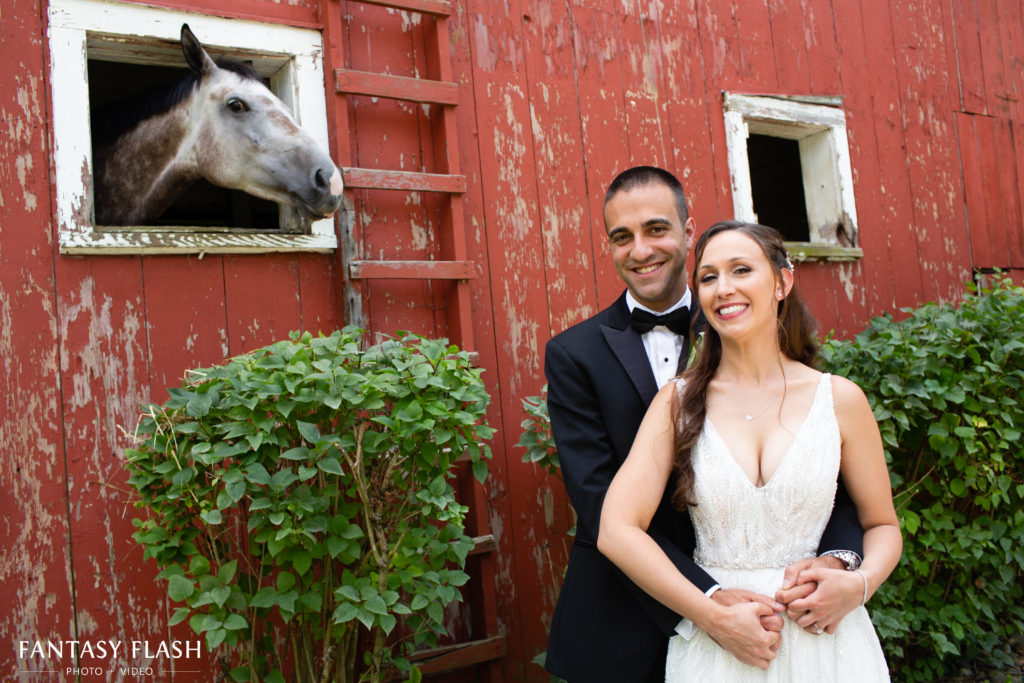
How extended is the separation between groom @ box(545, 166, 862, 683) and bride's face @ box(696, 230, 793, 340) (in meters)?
0.27

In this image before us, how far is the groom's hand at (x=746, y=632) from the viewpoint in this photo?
1.57 m

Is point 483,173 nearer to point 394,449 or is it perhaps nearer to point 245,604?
point 394,449

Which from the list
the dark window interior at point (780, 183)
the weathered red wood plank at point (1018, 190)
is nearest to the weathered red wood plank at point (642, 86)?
the weathered red wood plank at point (1018, 190)

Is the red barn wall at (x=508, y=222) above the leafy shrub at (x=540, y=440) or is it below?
above

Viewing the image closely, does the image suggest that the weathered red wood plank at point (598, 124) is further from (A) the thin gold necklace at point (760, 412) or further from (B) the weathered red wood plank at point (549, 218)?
(A) the thin gold necklace at point (760, 412)

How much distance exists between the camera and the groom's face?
83.6 inches

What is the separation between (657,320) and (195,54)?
206 cm

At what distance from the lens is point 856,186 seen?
4898mm

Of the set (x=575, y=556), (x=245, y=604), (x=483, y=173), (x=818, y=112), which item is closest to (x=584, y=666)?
(x=575, y=556)

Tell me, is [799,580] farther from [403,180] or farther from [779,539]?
[403,180]

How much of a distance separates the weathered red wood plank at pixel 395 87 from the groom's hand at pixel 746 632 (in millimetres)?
2445

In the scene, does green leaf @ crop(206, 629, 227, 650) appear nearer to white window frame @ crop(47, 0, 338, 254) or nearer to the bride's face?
white window frame @ crop(47, 0, 338, 254)

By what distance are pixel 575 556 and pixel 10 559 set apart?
73.0 inches

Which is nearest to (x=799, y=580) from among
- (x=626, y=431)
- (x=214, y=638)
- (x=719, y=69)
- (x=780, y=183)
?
(x=626, y=431)
